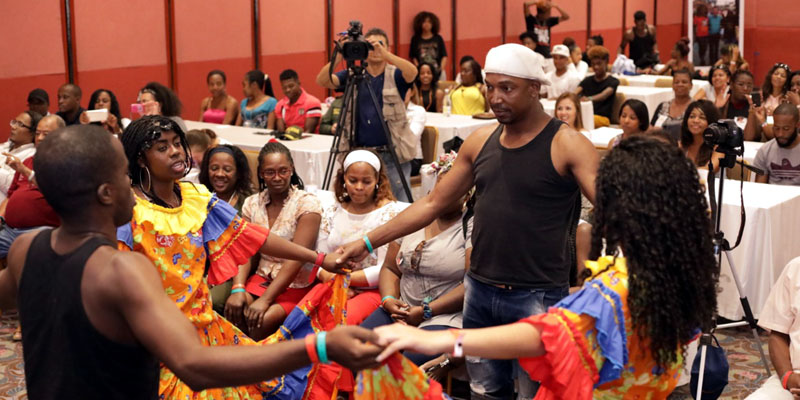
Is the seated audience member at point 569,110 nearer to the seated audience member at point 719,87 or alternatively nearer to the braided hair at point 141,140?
the seated audience member at point 719,87

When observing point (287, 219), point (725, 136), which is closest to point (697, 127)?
point (725, 136)

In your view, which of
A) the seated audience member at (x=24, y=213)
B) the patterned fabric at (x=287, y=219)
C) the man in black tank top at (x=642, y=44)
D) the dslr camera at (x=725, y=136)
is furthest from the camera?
the man in black tank top at (x=642, y=44)

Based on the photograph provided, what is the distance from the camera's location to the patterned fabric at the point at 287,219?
181 inches

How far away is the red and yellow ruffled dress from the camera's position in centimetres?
314

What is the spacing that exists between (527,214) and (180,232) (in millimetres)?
1194

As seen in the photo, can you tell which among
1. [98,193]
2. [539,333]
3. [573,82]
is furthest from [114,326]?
[573,82]

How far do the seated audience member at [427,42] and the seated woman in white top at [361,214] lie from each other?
8.26 meters

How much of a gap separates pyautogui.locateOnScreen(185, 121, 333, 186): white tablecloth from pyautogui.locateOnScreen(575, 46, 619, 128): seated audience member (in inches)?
148

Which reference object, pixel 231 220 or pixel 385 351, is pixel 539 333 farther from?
pixel 231 220

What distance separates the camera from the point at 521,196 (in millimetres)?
2988

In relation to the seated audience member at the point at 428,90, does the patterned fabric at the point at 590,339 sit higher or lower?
lower

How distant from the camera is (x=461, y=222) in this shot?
424 centimetres

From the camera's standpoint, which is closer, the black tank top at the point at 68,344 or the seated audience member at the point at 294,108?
the black tank top at the point at 68,344

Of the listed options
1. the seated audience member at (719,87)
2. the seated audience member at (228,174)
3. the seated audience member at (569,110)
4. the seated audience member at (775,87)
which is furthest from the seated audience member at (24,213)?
the seated audience member at (775,87)
